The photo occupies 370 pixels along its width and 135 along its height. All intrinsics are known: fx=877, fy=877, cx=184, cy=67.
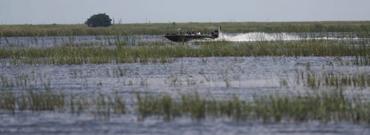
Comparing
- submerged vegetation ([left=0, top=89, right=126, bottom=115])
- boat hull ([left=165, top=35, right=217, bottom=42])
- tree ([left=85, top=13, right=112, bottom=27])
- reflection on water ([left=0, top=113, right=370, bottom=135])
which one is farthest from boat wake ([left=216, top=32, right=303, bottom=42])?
tree ([left=85, top=13, right=112, bottom=27])

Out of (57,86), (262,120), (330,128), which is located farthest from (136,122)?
(57,86)

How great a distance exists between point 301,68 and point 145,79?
9.74 meters

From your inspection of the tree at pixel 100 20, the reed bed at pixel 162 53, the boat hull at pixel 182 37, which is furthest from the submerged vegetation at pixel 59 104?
the tree at pixel 100 20

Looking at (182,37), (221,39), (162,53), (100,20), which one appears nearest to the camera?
(162,53)

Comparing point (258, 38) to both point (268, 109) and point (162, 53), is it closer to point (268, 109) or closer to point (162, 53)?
point (162, 53)

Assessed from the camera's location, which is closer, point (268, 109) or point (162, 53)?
point (268, 109)

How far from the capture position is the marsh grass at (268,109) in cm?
2459

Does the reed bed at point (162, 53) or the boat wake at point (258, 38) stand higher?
the reed bed at point (162, 53)

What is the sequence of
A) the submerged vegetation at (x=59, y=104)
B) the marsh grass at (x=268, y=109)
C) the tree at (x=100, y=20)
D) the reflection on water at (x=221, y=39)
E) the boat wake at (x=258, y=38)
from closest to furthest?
the marsh grass at (x=268, y=109), the submerged vegetation at (x=59, y=104), the reflection on water at (x=221, y=39), the boat wake at (x=258, y=38), the tree at (x=100, y=20)

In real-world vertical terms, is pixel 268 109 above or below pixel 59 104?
above

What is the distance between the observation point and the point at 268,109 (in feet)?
82.2

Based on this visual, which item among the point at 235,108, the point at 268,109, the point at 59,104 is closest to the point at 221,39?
the point at 59,104

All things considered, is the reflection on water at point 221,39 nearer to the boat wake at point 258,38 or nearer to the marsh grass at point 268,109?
the boat wake at point 258,38

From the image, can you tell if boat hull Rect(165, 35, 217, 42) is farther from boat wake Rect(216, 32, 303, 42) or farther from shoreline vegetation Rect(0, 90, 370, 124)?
shoreline vegetation Rect(0, 90, 370, 124)
